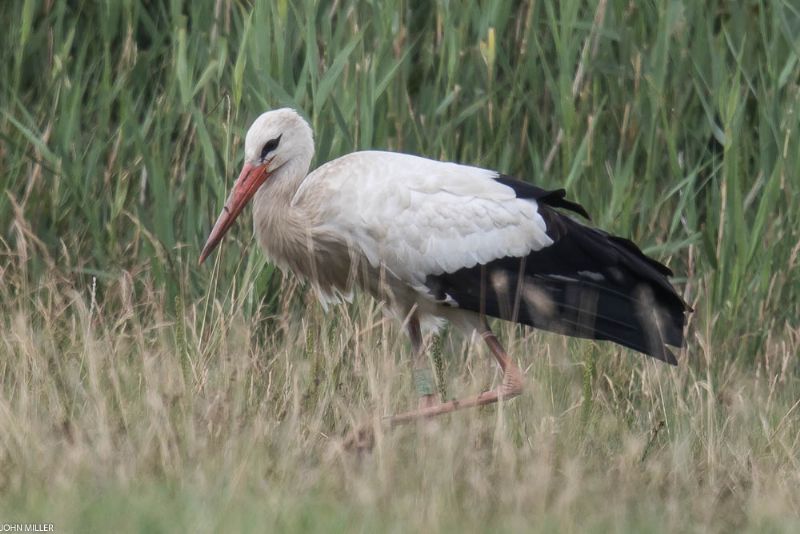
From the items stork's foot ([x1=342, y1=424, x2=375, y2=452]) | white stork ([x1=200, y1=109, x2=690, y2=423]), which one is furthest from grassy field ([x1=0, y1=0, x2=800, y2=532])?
white stork ([x1=200, y1=109, x2=690, y2=423])

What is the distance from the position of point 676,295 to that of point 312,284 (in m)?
1.14

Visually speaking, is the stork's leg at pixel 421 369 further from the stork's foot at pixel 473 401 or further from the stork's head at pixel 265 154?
the stork's head at pixel 265 154

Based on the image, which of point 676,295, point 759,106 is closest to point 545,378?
point 676,295

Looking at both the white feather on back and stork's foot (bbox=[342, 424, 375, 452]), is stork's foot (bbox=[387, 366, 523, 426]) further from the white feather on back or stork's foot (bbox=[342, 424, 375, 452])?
the white feather on back

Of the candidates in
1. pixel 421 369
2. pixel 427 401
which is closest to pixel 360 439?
pixel 427 401

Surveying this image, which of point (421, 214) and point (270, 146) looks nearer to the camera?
point (421, 214)

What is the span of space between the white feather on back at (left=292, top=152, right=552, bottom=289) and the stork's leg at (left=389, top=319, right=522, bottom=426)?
0.25 m

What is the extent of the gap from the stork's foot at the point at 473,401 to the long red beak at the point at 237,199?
82 cm

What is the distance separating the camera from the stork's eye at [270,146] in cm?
496

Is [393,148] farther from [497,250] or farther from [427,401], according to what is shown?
[427,401]

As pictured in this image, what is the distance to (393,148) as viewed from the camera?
545 cm

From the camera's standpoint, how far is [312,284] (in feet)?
16.6

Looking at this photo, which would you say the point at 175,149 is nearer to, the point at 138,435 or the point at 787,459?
the point at 138,435

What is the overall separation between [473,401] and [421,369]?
1.37 feet
